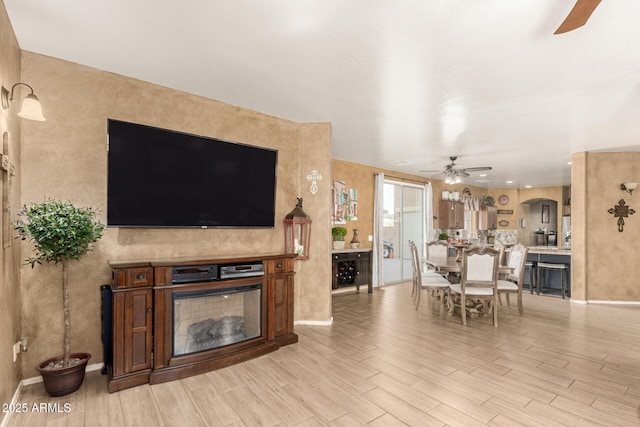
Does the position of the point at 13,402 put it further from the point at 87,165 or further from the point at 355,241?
the point at 355,241

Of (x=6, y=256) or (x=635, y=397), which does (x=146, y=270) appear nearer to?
(x=6, y=256)

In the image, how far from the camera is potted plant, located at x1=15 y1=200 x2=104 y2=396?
7.29 feet

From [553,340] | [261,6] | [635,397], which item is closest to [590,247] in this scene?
[553,340]

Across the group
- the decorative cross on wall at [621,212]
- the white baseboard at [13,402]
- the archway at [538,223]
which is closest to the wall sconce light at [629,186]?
the decorative cross on wall at [621,212]

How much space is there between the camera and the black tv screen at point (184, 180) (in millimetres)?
2912

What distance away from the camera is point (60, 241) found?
227 cm

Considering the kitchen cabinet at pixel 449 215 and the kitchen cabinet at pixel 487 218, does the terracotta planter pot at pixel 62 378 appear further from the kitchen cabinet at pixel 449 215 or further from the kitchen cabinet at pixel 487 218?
the kitchen cabinet at pixel 487 218

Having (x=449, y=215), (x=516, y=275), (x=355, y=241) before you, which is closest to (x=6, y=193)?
(x=355, y=241)

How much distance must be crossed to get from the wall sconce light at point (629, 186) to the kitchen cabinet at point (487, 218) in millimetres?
4272

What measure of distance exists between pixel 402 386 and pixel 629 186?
5.99 meters

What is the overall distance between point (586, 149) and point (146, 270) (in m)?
7.02

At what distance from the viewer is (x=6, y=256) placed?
218 cm

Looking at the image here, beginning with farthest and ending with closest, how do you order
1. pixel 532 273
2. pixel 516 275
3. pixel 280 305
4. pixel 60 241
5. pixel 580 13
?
1. pixel 532 273
2. pixel 516 275
3. pixel 280 305
4. pixel 60 241
5. pixel 580 13

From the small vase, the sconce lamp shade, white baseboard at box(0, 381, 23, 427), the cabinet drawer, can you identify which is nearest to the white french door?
the small vase
